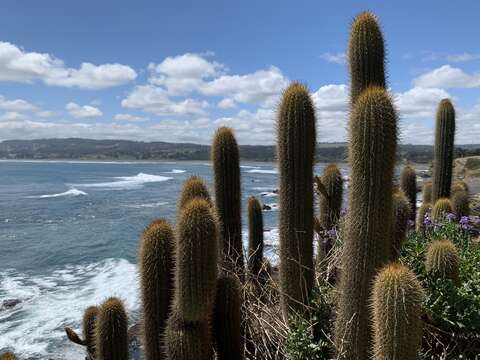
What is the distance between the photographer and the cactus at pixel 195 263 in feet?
12.5

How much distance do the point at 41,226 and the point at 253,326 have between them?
28.3 m

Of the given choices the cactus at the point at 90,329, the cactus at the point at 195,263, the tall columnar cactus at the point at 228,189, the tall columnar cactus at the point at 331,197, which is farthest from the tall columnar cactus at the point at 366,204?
the tall columnar cactus at the point at 331,197

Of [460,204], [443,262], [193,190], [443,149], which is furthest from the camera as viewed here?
[443,149]

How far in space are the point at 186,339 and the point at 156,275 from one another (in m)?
0.64

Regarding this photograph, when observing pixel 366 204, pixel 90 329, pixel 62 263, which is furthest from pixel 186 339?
pixel 62 263

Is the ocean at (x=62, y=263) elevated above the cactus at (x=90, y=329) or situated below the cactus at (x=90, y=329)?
below

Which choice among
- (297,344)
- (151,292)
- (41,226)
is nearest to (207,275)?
(151,292)

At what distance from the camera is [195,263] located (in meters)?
3.81

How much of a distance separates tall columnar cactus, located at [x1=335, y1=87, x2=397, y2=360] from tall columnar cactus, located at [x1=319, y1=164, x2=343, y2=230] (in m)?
3.11

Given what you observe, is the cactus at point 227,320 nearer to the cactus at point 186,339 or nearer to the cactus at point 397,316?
the cactus at point 186,339

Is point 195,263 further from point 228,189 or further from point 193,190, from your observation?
point 228,189

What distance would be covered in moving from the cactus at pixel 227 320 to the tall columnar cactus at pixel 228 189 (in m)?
1.84

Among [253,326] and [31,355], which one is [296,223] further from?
[31,355]

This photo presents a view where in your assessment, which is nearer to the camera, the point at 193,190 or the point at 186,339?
the point at 186,339
